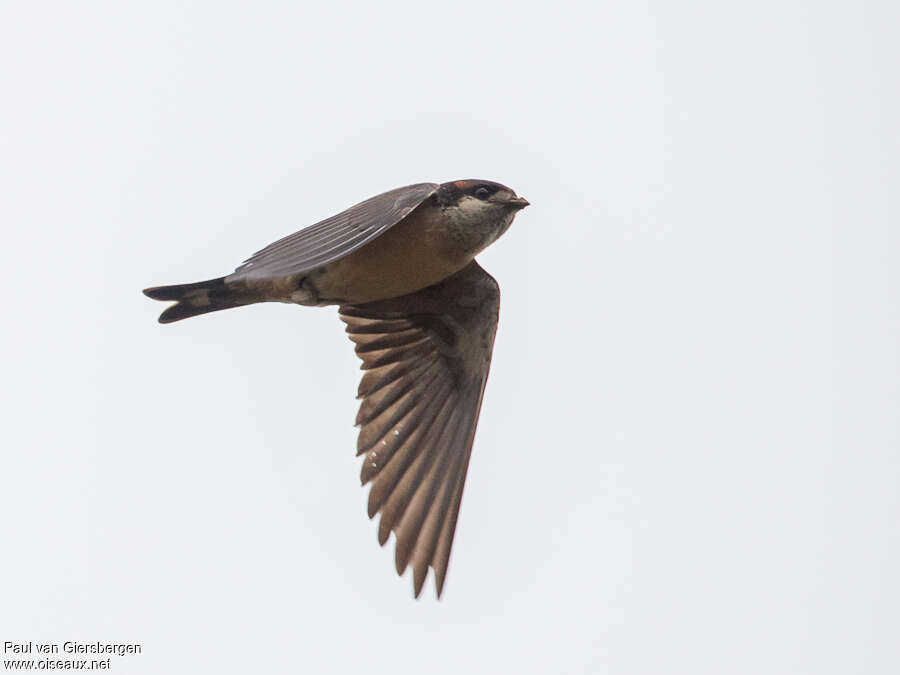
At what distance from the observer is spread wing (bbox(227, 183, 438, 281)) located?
597 centimetres

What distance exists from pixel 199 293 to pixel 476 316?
1.58 meters

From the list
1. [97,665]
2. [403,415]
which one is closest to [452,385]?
[403,415]

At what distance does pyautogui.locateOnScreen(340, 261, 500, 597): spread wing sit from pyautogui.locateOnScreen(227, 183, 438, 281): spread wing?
929 mm

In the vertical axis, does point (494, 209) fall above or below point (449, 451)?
above

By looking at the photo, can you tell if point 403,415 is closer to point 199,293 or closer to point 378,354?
point 378,354

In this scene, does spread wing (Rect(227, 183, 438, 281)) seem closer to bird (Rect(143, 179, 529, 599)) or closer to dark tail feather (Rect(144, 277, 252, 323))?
bird (Rect(143, 179, 529, 599))

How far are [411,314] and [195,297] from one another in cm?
127

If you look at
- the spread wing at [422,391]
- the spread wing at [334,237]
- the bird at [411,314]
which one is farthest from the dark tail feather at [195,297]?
the spread wing at [422,391]

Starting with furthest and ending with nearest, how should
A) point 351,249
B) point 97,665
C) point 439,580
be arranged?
point 97,665 < point 439,580 < point 351,249

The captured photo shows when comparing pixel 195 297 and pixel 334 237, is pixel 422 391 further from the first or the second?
pixel 334 237

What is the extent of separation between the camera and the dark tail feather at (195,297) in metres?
7.16

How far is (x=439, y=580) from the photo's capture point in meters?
6.75

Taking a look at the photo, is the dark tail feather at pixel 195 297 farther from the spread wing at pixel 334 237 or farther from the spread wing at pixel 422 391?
the spread wing at pixel 422 391

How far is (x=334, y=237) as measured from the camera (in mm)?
6242
